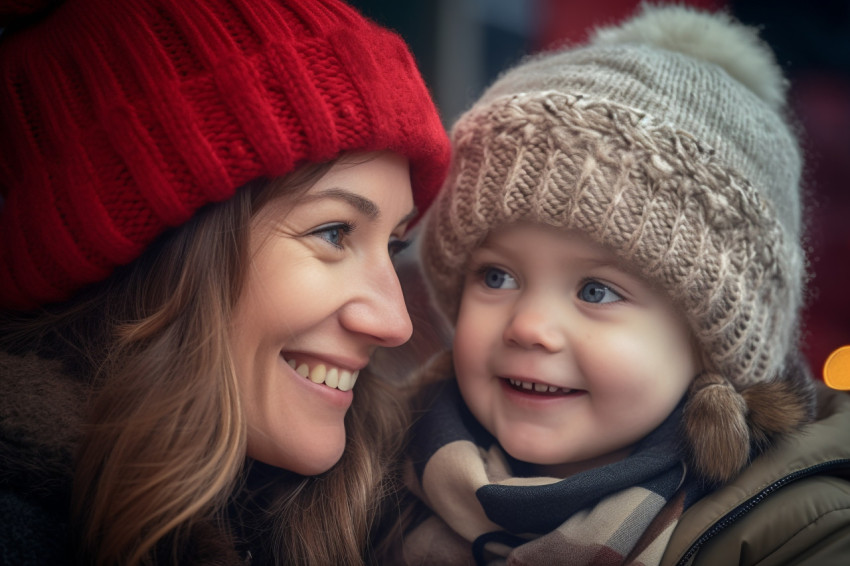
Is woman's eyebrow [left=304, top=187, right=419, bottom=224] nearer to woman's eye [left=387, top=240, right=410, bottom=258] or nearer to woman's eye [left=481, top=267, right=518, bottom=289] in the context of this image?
woman's eye [left=387, top=240, right=410, bottom=258]

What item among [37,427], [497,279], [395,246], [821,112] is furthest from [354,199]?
[821,112]

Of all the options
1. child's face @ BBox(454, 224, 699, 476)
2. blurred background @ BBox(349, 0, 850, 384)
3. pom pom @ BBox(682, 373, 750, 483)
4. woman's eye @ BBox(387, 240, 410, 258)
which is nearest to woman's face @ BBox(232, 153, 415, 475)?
woman's eye @ BBox(387, 240, 410, 258)

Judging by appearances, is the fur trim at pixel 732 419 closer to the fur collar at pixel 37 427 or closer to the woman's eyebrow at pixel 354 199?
the woman's eyebrow at pixel 354 199

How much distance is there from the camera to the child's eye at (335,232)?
132cm

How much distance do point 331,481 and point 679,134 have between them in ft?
3.39

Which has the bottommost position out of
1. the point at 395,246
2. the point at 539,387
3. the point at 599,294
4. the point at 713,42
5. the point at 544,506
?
the point at 544,506

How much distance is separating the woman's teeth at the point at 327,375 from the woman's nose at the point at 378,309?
0.33 ft

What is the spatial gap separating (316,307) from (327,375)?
0.18m

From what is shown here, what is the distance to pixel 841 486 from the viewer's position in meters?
1.36

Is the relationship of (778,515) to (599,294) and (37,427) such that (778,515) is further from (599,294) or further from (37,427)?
(37,427)

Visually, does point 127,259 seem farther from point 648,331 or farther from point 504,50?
point 504,50

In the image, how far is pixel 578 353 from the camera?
4.65 feet

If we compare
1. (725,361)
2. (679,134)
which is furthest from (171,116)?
(725,361)

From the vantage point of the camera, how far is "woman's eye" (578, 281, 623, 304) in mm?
1442
